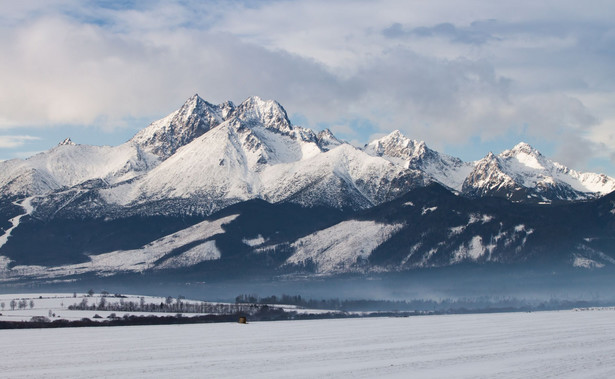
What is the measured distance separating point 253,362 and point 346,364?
13677 millimetres

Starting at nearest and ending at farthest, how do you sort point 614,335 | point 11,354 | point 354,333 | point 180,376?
point 180,376 → point 11,354 → point 614,335 → point 354,333

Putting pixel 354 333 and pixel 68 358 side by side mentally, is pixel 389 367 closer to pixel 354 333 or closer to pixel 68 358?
pixel 68 358

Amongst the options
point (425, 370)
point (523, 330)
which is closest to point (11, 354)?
point (425, 370)

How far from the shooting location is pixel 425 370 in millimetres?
116375

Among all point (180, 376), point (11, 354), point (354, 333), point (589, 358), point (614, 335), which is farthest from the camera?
point (354, 333)

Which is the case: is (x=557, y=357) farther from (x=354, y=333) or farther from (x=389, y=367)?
(x=354, y=333)

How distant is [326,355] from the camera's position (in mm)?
135875

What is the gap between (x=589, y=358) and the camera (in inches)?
5032

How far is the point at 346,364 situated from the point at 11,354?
57.2 metres

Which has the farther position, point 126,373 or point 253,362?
point 253,362

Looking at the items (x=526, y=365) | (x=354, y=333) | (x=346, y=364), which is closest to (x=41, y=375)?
(x=346, y=364)

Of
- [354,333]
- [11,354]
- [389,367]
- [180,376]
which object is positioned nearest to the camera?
[180,376]

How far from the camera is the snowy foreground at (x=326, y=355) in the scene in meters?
115

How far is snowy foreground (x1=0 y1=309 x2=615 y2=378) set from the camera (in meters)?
115
